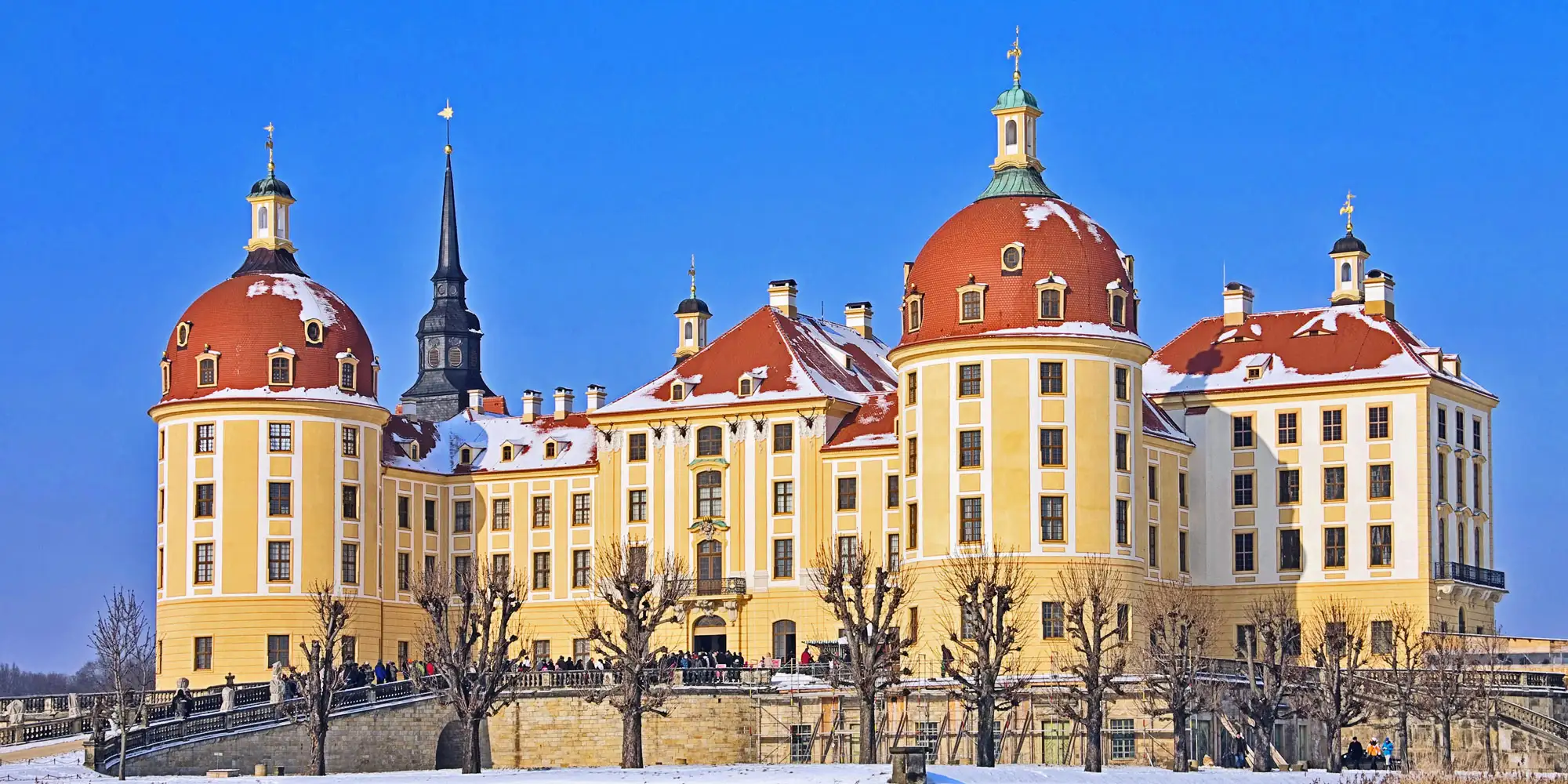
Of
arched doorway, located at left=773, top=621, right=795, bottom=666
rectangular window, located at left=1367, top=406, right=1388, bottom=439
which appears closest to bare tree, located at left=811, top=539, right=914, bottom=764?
arched doorway, located at left=773, top=621, right=795, bottom=666

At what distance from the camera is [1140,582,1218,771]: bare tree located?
74.5 m

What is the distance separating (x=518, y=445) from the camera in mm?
102062

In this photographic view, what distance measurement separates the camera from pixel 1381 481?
9206 centimetres

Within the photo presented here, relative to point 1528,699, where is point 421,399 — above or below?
above

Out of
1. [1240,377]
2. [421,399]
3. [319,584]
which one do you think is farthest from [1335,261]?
[421,399]

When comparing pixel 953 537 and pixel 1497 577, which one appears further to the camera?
pixel 1497 577

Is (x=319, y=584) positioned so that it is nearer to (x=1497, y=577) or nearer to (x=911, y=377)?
(x=911, y=377)

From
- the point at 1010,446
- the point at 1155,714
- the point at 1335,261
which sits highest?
the point at 1335,261

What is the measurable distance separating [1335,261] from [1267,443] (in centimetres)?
845

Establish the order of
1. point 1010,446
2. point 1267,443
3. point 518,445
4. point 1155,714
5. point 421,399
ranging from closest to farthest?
point 1155,714, point 1010,446, point 1267,443, point 518,445, point 421,399

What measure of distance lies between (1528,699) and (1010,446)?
16.0 metres

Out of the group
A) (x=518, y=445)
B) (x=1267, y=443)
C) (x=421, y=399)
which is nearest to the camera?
(x=1267, y=443)

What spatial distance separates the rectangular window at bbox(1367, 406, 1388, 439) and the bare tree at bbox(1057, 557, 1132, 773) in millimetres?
10966

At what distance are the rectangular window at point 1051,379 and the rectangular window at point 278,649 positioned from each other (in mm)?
24813
